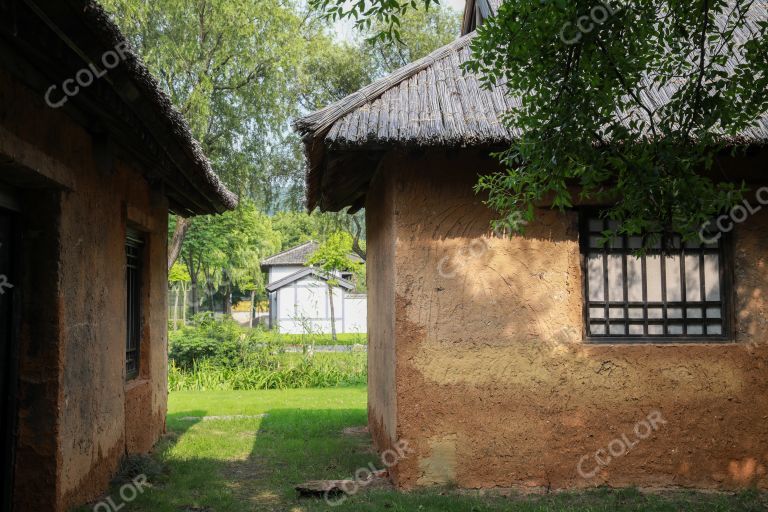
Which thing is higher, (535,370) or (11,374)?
(11,374)

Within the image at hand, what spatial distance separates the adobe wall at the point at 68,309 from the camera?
4.91m

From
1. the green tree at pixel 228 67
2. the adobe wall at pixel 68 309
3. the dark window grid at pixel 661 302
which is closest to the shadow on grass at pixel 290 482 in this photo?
the adobe wall at pixel 68 309

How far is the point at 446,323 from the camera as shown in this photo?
661 cm

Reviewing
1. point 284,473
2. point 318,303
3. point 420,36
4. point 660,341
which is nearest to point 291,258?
point 318,303

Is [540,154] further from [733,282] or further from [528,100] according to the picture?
[733,282]

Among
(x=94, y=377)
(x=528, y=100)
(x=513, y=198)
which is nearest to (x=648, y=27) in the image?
(x=528, y=100)

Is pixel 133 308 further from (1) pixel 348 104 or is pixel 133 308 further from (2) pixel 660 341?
(2) pixel 660 341

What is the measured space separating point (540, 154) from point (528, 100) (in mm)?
361

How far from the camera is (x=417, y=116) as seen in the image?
249 inches

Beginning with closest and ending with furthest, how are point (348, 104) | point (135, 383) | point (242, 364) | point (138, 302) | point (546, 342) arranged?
point (348, 104) → point (546, 342) → point (135, 383) → point (138, 302) → point (242, 364)

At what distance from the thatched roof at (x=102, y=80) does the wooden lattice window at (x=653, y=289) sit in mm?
3864

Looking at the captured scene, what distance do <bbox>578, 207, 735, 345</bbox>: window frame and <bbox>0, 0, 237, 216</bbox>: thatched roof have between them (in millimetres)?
3699

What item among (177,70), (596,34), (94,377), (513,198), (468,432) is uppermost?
(177,70)

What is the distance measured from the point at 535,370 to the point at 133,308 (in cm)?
486
